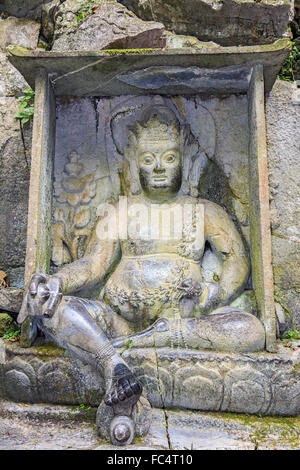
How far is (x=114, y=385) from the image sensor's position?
9.38 ft

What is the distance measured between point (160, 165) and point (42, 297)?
4.72 ft

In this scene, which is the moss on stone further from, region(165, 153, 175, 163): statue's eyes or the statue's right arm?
region(165, 153, 175, 163): statue's eyes

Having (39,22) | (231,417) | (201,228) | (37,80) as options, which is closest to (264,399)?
(231,417)

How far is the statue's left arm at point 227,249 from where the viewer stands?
12.2 feet

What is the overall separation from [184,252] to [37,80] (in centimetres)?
172

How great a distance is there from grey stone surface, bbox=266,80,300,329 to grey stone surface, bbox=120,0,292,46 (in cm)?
62

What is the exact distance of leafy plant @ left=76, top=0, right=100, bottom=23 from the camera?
4551mm

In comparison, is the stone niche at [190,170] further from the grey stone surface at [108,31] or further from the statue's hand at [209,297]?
the grey stone surface at [108,31]

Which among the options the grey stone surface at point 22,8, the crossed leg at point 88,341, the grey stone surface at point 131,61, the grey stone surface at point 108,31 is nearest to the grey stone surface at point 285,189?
the grey stone surface at point 131,61

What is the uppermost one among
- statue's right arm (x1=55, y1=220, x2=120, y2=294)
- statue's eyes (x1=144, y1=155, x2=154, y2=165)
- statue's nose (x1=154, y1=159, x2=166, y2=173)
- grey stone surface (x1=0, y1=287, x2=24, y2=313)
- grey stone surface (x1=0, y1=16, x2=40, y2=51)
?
grey stone surface (x1=0, y1=16, x2=40, y2=51)

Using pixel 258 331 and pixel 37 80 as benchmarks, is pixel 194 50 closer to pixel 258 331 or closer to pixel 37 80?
pixel 37 80

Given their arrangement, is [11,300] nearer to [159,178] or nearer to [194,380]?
[159,178]

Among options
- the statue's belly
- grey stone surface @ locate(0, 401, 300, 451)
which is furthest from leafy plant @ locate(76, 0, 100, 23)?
grey stone surface @ locate(0, 401, 300, 451)

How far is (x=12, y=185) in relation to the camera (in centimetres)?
448
